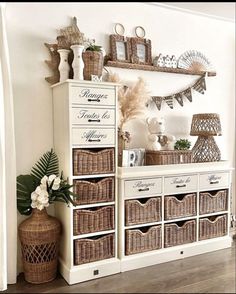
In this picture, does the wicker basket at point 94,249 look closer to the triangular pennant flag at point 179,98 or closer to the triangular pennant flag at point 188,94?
the triangular pennant flag at point 179,98

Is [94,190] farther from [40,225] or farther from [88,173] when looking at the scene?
[40,225]

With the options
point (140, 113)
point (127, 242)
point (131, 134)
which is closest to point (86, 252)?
point (127, 242)

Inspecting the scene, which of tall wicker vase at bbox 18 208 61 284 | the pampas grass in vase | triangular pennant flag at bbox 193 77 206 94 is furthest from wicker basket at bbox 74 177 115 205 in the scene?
triangular pennant flag at bbox 193 77 206 94

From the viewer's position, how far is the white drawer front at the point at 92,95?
232cm

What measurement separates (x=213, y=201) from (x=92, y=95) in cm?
167

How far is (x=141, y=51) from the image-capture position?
9.92 ft

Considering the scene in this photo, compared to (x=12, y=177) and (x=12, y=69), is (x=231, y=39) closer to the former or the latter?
(x=12, y=69)

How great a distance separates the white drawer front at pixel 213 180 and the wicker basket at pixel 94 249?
1.08m

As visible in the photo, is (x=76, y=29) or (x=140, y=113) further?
(x=140, y=113)

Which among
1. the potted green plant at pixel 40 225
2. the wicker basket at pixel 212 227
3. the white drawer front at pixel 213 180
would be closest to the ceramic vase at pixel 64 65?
the potted green plant at pixel 40 225

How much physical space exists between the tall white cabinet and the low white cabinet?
0.42 feet

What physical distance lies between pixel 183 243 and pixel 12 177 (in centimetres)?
171

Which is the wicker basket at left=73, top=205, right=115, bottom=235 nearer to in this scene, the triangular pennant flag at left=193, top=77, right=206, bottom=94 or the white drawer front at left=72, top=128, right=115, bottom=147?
the white drawer front at left=72, top=128, right=115, bottom=147

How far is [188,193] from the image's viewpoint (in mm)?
2883
